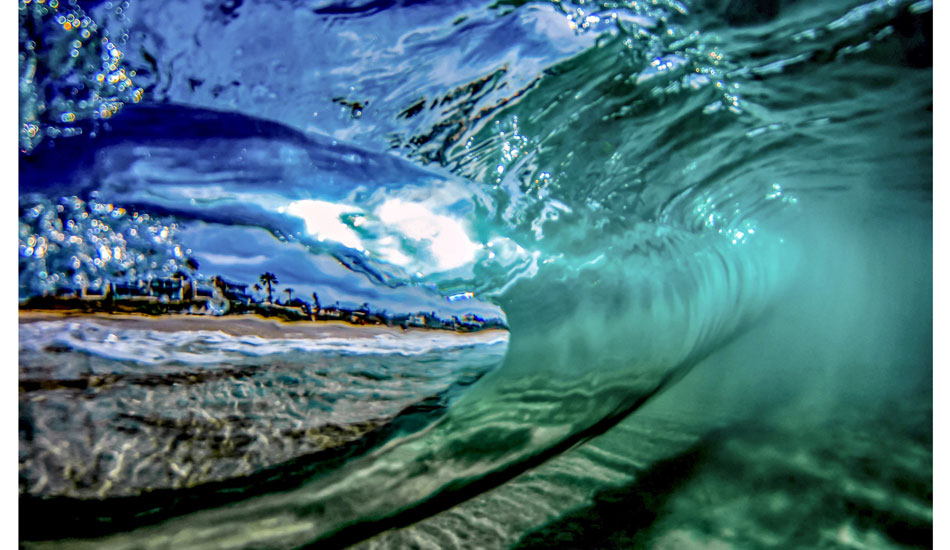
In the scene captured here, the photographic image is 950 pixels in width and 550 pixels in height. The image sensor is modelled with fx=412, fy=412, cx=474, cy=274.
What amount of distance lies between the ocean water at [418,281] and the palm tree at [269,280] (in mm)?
47

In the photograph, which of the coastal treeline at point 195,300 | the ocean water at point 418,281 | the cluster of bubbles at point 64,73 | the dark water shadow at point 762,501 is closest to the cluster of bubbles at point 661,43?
the ocean water at point 418,281

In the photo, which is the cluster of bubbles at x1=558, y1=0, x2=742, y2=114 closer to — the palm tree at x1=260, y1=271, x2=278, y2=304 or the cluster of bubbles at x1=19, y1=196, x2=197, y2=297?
the palm tree at x1=260, y1=271, x2=278, y2=304

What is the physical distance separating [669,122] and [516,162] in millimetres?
1713

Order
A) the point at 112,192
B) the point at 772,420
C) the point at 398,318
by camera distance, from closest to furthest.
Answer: the point at 112,192 → the point at 398,318 → the point at 772,420

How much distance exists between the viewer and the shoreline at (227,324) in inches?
72.1

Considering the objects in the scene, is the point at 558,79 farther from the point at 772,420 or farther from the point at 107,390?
the point at 107,390

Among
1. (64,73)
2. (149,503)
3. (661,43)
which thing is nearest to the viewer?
(149,503)

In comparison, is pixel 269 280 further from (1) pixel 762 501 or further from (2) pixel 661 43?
(2) pixel 661 43

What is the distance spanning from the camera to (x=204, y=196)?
93.2 inches

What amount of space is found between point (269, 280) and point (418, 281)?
3.28ft

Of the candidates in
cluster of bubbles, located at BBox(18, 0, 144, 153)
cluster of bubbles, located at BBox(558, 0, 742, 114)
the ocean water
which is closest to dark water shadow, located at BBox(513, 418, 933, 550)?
the ocean water

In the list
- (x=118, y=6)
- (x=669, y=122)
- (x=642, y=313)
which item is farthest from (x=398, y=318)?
(x=669, y=122)

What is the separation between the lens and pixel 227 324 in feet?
6.82

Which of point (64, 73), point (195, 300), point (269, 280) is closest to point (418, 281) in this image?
point (269, 280)
